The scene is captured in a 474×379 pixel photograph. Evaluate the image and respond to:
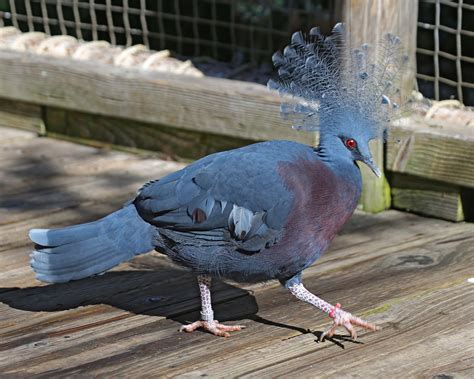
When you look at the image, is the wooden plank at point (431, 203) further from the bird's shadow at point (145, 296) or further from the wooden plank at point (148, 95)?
the bird's shadow at point (145, 296)

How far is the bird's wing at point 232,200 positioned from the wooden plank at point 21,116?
2.77m

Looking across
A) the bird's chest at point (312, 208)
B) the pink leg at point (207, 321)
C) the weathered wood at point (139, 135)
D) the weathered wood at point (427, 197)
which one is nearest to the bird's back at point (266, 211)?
the bird's chest at point (312, 208)

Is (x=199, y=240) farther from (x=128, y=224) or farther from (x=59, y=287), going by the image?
(x=59, y=287)

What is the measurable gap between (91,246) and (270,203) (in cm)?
61

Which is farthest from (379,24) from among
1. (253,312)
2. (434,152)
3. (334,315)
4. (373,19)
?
(334,315)

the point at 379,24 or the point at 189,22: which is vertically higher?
the point at 379,24

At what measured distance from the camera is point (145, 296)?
352 cm

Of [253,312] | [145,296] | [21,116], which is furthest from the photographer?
[21,116]

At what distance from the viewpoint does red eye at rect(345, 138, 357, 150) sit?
9.90 feet

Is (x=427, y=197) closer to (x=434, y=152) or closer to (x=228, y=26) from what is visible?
(x=434, y=152)

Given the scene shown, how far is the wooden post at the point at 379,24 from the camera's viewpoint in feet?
13.9

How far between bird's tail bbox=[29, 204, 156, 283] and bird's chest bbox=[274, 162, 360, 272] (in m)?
0.46

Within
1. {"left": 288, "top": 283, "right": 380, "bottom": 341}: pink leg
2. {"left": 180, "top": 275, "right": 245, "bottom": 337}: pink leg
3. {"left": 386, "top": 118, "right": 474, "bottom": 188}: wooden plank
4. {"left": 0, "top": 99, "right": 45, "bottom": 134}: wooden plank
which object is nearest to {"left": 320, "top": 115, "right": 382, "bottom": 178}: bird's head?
{"left": 288, "top": 283, "right": 380, "bottom": 341}: pink leg

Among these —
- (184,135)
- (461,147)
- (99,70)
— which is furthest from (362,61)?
(99,70)
